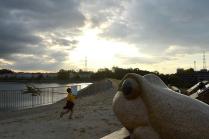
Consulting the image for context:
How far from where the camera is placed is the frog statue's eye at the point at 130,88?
306cm

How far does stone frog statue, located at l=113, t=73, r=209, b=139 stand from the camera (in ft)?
9.66

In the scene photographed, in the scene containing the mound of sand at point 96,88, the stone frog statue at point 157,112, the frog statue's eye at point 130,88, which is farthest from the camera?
the mound of sand at point 96,88

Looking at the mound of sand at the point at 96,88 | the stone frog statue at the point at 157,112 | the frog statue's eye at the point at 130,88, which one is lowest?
the mound of sand at the point at 96,88

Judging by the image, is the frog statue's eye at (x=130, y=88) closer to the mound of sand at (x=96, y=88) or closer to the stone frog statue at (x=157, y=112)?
the stone frog statue at (x=157, y=112)

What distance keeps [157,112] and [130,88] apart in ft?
0.93

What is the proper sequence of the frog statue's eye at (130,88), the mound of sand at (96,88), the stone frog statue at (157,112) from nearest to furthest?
the stone frog statue at (157,112), the frog statue's eye at (130,88), the mound of sand at (96,88)

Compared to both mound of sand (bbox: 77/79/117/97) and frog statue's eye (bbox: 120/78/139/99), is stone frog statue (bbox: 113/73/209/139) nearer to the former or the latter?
frog statue's eye (bbox: 120/78/139/99)

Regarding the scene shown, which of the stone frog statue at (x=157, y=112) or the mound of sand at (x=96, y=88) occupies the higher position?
the stone frog statue at (x=157, y=112)

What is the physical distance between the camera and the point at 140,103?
3117 mm

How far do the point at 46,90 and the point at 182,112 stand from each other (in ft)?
108

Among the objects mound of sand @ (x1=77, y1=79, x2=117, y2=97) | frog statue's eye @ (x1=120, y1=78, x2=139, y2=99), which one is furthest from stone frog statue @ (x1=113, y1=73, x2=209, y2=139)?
mound of sand @ (x1=77, y1=79, x2=117, y2=97)

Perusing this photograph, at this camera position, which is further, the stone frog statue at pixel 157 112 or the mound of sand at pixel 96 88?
the mound of sand at pixel 96 88

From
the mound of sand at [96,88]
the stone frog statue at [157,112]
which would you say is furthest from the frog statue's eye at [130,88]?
the mound of sand at [96,88]

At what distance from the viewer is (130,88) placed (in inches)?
121
